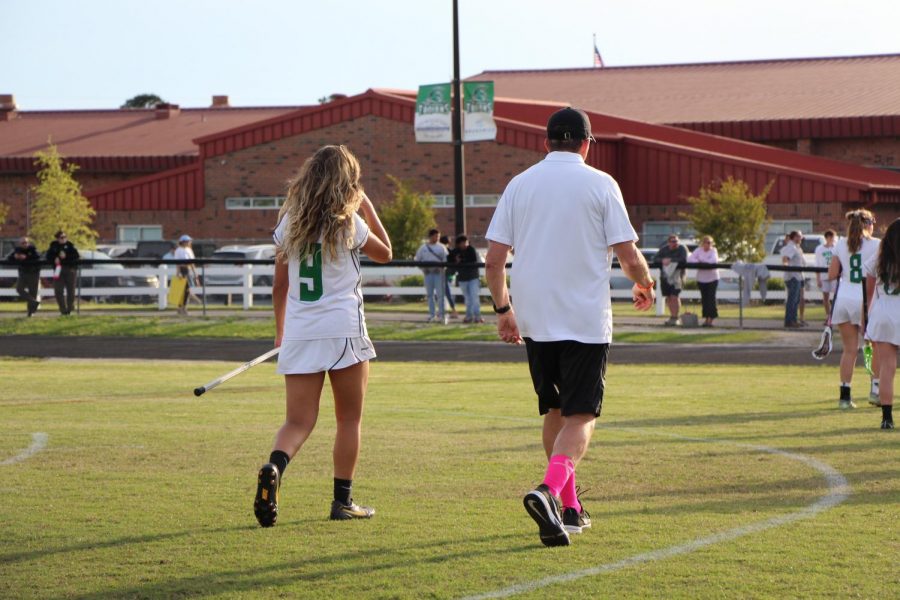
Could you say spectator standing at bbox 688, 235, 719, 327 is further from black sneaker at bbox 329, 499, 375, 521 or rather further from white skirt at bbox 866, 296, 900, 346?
black sneaker at bbox 329, 499, 375, 521

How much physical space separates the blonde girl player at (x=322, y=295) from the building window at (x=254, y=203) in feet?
142

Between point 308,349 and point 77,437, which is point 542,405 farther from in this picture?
point 77,437

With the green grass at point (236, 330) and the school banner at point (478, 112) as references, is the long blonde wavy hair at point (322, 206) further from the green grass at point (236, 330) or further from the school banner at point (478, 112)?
the school banner at point (478, 112)

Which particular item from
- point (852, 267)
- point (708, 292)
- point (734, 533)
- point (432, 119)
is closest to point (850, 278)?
point (852, 267)

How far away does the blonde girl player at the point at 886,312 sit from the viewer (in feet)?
37.8

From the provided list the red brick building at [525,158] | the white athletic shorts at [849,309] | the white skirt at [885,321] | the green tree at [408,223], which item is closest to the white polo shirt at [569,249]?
the white skirt at [885,321]

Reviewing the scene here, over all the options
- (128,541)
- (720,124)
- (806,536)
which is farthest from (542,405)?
(720,124)

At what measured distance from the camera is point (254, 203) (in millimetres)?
50469

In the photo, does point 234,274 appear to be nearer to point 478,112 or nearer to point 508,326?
point 478,112

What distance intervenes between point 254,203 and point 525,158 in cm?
983

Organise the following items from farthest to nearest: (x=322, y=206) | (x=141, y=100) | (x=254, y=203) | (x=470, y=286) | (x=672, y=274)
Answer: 1. (x=141, y=100)
2. (x=254, y=203)
3. (x=672, y=274)
4. (x=470, y=286)
5. (x=322, y=206)

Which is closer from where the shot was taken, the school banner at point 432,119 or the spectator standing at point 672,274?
the spectator standing at point 672,274

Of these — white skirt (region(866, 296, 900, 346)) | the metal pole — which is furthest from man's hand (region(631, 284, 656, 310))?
the metal pole

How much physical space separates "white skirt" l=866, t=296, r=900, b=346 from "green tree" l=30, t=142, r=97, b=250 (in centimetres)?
3944
